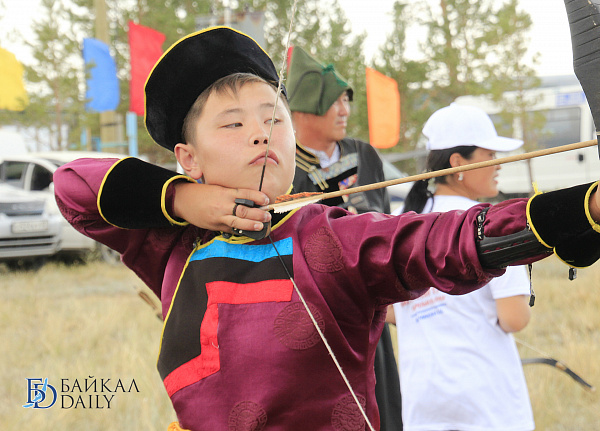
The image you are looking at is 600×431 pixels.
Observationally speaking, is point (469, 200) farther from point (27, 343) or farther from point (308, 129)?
point (27, 343)

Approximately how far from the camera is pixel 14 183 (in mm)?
8125

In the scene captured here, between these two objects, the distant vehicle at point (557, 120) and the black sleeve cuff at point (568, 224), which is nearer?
the black sleeve cuff at point (568, 224)

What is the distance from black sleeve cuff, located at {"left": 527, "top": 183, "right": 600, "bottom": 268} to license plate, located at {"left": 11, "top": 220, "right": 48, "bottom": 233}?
745cm

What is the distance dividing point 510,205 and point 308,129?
5.89 ft

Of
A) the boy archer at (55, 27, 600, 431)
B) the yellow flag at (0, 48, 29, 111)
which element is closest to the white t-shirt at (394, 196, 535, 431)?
the boy archer at (55, 27, 600, 431)

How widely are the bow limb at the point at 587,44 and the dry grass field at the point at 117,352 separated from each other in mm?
2684

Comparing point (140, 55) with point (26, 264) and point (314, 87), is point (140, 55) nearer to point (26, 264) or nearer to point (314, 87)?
point (26, 264)

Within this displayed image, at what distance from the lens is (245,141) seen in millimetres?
1289

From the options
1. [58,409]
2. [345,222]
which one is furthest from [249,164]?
[58,409]

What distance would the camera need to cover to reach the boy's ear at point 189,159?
1.44 metres

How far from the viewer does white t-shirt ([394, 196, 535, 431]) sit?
1878 millimetres

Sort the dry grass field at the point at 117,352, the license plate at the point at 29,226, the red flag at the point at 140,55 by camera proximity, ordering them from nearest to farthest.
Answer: the dry grass field at the point at 117,352 < the license plate at the point at 29,226 < the red flag at the point at 140,55

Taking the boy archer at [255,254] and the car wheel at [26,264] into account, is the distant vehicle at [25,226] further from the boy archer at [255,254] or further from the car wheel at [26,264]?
the boy archer at [255,254]

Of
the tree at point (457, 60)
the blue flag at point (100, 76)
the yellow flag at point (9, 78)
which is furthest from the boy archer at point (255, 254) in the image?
the yellow flag at point (9, 78)
